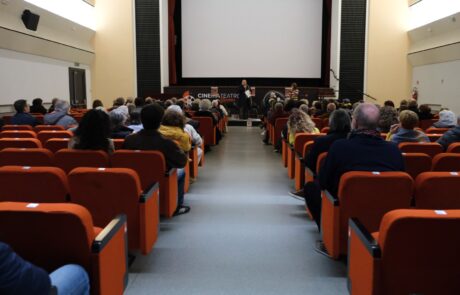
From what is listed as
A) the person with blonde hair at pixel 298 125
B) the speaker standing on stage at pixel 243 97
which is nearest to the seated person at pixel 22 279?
the person with blonde hair at pixel 298 125

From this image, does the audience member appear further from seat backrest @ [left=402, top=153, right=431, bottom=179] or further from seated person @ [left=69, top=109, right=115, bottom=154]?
seated person @ [left=69, top=109, right=115, bottom=154]

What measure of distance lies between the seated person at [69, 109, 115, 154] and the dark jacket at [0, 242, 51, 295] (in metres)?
2.23

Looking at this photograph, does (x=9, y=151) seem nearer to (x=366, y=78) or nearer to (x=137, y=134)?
(x=137, y=134)

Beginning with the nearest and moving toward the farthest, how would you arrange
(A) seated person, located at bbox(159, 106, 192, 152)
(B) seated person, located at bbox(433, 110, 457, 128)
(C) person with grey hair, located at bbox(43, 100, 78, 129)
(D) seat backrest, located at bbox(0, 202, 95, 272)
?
(D) seat backrest, located at bbox(0, 202, 95, 272), (A) seated person, located at bbox(159, 106, 192, 152), (B) seated person, located at bbox(433, 110, 457, 128), (C) person with grey hair, located at bbox(43, 100, 78, 129)

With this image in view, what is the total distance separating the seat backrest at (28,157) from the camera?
3.73 metres

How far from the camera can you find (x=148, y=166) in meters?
3.68

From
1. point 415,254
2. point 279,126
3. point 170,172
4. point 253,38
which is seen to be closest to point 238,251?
point 170,172

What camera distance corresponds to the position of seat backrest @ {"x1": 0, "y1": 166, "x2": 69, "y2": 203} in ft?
9.30

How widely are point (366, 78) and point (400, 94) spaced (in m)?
1.23

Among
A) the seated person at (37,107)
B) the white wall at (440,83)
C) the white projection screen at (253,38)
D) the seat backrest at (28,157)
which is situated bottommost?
the seat backrest at (28,157)

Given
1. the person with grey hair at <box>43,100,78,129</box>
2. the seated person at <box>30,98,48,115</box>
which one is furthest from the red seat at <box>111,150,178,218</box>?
the seated person at <box>30,98,48,115</box>

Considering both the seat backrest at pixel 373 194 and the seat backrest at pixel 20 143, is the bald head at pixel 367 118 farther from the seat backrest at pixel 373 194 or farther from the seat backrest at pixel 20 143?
the seat backrest at pixel 20 143

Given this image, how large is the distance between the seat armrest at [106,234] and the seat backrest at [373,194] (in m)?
1.37

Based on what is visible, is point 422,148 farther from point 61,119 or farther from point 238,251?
point 61,119
